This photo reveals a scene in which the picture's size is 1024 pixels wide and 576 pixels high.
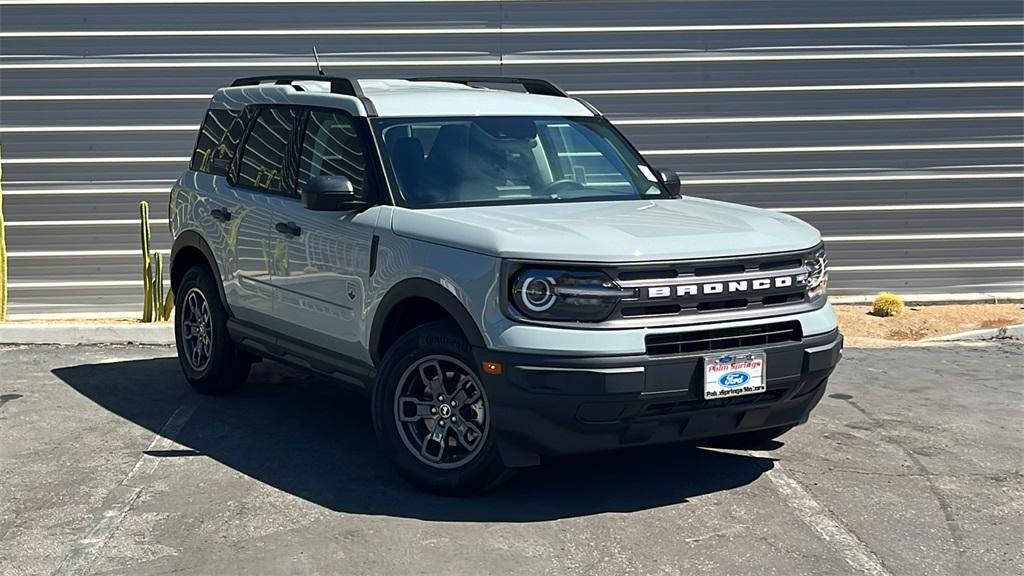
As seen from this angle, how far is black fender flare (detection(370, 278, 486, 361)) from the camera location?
232 inches

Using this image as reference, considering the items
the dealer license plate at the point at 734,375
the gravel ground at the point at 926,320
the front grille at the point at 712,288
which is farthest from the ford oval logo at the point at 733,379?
the gravel ground at the point at 926,320

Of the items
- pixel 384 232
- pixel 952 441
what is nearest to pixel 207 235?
pixel 384 232

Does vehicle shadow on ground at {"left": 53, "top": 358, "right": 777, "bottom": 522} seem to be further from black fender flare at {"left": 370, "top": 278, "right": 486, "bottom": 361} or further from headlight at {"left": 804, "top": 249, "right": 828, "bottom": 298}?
headlight at {"left": 804, "top": 249, "right": 828, "bottom": 298}

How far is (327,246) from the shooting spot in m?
6.88

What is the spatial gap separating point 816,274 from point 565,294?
1.34 metres

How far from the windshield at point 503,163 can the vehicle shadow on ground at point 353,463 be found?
127 cm

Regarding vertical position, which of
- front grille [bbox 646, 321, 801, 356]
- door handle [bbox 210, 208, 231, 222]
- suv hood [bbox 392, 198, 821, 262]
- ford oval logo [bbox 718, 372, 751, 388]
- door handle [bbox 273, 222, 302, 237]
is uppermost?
suv hood [bbox 392, 198, 821, 262]

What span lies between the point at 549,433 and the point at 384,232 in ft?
4.45

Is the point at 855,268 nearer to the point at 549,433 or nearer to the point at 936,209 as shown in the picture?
the point at 936,209

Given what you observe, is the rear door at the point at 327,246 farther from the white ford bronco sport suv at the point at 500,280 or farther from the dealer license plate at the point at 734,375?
the dealer license plate at the point at 734,375

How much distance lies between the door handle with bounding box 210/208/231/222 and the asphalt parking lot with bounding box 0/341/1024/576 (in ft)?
3.62

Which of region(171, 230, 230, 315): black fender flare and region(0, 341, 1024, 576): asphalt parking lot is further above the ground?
region(171, 230, 230, 315): black fender flare

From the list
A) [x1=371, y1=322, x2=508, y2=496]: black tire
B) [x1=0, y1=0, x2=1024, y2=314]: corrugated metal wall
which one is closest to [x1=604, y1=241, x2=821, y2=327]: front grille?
[x1=371, y1=322, x2=508, y2=496]: black tire

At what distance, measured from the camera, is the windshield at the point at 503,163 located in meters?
6.74
